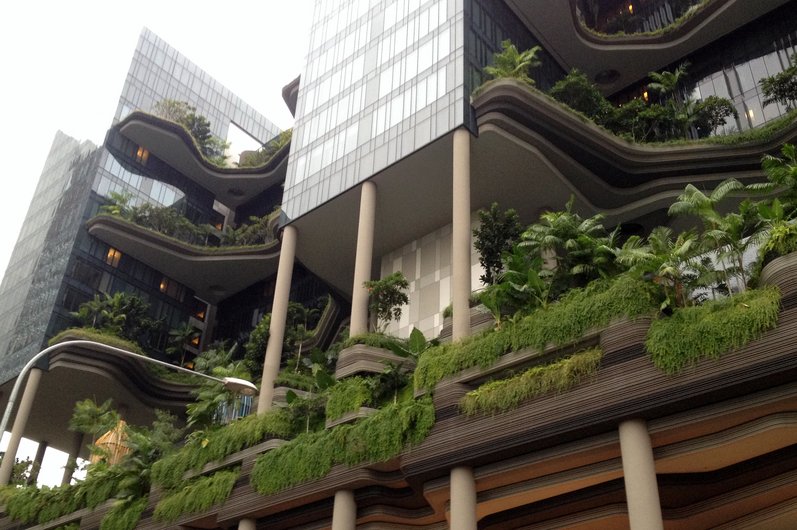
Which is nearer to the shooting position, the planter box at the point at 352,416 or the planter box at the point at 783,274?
the planter box at the point at 783,274

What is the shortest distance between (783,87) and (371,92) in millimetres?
16088

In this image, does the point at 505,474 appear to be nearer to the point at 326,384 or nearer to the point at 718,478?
the point at 718,478

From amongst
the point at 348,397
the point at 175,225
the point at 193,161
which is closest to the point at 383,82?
the point at 348,397

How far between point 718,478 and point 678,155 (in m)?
15.1

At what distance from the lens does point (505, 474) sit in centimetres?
1780

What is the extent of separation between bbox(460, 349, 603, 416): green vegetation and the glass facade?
12.1 meters

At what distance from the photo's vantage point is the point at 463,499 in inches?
698

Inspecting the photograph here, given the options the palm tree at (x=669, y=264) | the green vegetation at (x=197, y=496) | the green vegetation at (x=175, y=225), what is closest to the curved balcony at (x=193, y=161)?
the green vegetation at (x=175, y=225)

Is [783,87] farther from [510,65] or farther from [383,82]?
[383,82]

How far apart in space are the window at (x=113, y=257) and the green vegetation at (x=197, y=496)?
992 inches

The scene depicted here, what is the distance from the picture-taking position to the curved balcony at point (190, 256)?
46406mm

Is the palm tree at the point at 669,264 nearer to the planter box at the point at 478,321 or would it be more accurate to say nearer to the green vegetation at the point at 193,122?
the planter box at the point at 478,321

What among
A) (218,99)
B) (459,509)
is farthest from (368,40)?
(218,99)

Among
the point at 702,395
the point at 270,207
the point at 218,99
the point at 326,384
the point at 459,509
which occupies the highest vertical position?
the point at 218,99
